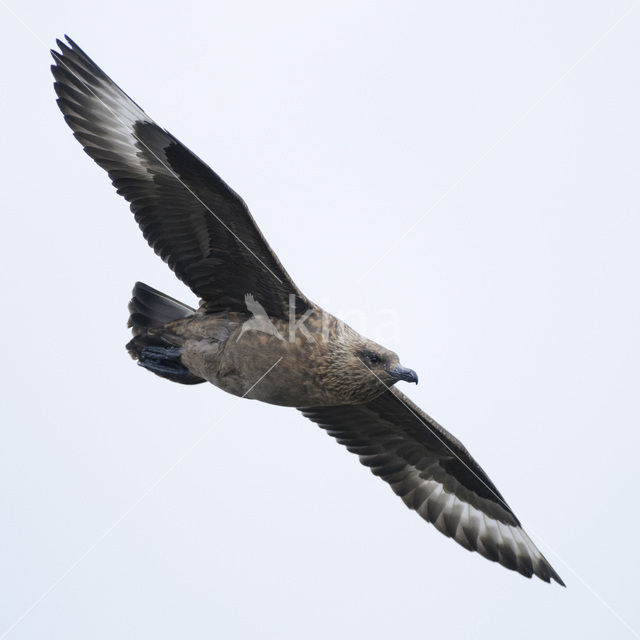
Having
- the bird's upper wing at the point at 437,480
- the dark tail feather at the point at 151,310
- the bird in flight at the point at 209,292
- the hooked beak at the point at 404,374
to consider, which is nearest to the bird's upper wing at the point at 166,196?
the bird in flight at the point at 209,292

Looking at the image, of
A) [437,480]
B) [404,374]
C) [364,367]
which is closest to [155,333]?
[364,367]

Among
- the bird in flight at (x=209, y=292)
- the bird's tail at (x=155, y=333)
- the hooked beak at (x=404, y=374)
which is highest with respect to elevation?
the hooked beak at (x=404, y=374)

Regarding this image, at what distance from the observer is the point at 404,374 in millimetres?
6129

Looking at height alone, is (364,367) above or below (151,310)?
above

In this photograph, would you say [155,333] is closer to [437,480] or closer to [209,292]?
[209,292]

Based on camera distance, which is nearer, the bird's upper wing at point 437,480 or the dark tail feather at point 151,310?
the dark tail feather at point 151,310

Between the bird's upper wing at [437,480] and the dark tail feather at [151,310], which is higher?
the bird's upper wing at [437,480]

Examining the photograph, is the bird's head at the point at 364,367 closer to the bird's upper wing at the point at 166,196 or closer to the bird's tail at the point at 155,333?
the bird's upper wing at the point at 166,196

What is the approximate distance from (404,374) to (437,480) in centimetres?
176

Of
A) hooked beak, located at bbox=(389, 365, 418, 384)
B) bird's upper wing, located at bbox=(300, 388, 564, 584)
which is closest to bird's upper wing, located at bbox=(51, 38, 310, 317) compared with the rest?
hooked beak, located at bbox=(389, 365, 418, 384)

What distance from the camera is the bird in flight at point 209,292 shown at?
611cm

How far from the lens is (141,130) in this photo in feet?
20.4

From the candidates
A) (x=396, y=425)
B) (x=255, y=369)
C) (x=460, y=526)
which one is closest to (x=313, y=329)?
(x=255, y=369)

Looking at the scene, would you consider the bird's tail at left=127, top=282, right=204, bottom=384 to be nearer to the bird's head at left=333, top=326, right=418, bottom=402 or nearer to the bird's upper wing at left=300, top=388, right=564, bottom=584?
the bird's head at left=333, top=326, right=418, bottom=402
